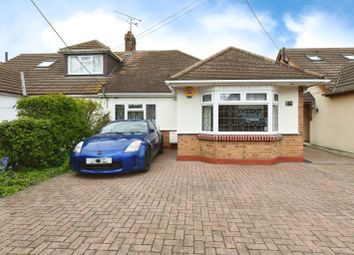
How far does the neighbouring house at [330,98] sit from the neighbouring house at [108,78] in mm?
7463

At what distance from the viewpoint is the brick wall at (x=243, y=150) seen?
8086mm

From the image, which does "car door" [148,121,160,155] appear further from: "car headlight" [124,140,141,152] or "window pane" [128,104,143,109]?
"window pane" [128,104,143,109]

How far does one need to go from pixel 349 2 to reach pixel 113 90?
12.0 metres

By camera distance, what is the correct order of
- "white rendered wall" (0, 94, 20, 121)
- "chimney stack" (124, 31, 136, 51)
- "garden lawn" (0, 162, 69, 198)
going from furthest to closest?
"chimney stack" (124, 31, 136, 51) → "white rendered wall" (0, 94, 20, 121) → "garden lawn" (0, 162, 69, 198)

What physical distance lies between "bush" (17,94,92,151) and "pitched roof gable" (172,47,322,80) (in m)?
3.68

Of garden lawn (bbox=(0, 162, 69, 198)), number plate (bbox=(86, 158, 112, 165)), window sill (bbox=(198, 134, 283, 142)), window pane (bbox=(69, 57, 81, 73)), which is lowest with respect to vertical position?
garden lawn (bbox=(0, 162, 69, 198))

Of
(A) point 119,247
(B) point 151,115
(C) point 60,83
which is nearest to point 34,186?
(A) point 119,247

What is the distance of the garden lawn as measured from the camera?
5.04 metres

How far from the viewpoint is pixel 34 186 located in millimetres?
5457

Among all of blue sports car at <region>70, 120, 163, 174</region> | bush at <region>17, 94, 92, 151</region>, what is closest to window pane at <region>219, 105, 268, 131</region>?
blue sports car at <region>70, 120, 163, 174</region>

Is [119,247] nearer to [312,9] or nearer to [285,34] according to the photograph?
[312,9]

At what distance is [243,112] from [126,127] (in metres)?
4.02

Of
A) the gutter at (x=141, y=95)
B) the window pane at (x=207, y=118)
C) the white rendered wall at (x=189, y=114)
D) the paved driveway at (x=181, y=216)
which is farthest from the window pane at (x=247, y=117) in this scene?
the gutter at (x=141, y=95)

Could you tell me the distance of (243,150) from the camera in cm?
813
